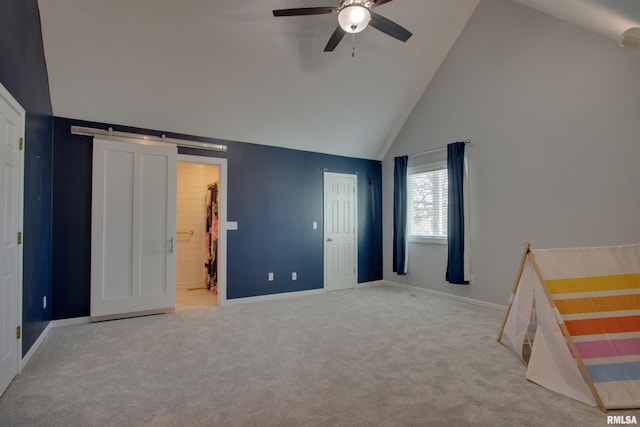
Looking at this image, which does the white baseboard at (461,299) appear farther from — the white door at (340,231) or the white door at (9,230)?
the white door at (9,230)

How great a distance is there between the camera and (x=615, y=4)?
7.49 feet

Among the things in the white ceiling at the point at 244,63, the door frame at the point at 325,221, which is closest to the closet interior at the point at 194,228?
the white ceiling at the point at 244,63

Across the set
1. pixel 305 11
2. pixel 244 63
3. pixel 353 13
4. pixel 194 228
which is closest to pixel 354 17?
pixel 353 13

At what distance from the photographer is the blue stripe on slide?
7.31ft

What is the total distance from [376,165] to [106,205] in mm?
4716

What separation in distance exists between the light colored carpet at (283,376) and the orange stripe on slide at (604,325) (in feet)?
1.76

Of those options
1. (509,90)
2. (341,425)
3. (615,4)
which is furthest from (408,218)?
(341,425)

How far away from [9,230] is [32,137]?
1094 millimetres

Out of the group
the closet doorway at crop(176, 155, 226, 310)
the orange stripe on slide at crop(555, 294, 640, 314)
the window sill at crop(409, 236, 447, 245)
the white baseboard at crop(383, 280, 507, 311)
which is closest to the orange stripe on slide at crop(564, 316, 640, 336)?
the orange stripe on slide at crop(555, 294, 640, 314)

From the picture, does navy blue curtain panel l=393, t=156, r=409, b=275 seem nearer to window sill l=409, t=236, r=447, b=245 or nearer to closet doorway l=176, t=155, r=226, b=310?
window sill l=409, t=236, r=447, b=245

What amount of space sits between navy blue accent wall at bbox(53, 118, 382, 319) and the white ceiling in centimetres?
33

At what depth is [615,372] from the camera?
2252 mm

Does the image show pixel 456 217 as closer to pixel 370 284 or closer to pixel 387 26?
pixel 370 284

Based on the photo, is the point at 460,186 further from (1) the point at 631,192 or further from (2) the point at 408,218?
(1) the point at 631,192
